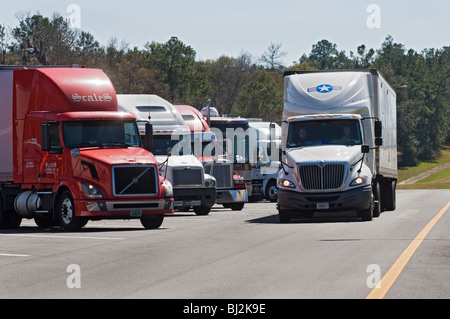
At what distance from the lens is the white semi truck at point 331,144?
24719 millimetres

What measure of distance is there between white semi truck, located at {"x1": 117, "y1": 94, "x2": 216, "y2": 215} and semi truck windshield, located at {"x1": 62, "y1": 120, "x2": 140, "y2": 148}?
4.35m

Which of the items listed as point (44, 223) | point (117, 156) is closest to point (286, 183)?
point (117, 156)

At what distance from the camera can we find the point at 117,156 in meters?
23.0

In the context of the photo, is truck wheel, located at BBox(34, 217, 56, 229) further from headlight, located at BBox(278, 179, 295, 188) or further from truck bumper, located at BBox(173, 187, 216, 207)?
headlight, located at BBox(278, 179, 295, 188)

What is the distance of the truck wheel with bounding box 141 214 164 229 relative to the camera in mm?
23906

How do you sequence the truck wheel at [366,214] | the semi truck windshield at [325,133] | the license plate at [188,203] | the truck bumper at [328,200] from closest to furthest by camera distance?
the truck bumper at [328,200] < the truck wheel at [366,214] < the semi truck windshield at [325,133] < the license plate at [188,203]

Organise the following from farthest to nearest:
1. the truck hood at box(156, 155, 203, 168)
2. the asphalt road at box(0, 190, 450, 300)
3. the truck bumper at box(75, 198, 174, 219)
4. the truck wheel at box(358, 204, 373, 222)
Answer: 1. the truck hood at box(156, 155, 203, 168)
2. the truck wheel at box(358, 204, 373, 222)
3. the truck bumper at box(75, 198, 174, 219)
4. the asphalt road at box(0, 190, 450, 300)

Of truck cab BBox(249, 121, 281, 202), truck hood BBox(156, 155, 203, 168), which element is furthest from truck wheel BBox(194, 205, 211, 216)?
truck cab BBox(249, 121, 281, 202)

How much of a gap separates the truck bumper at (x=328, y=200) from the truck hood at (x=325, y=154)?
0.85 meters

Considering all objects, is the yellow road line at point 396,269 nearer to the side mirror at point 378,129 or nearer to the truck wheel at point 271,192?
the side mirror at point 378,129

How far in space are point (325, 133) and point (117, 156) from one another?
6.17 meters

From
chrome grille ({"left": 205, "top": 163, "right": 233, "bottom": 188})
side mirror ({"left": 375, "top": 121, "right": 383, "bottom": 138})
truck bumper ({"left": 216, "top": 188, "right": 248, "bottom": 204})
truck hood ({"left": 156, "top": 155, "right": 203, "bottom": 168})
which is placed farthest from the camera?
truck bumper ({"left": 216, "top": 188, "right": 248, "bottom": 204})

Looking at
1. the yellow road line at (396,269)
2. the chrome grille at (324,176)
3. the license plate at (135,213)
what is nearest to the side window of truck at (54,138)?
the license plate at (135,213)

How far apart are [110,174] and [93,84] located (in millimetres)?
2897
